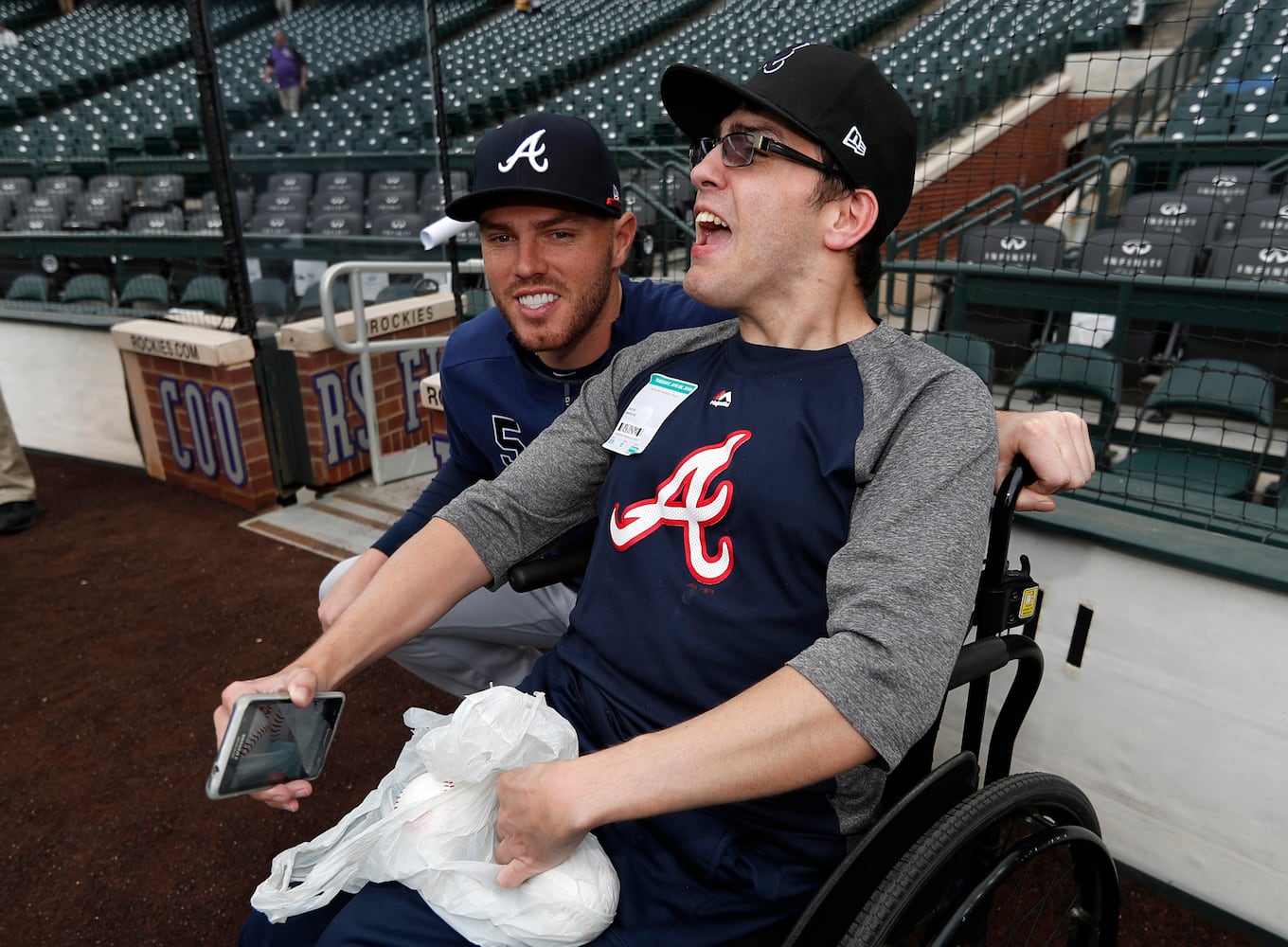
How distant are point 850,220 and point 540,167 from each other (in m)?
0.64

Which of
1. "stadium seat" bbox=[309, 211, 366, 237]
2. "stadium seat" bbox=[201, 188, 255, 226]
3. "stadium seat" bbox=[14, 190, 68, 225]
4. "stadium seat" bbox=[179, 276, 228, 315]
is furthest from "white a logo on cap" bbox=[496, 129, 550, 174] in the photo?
"stadium seat" bbox=[14, 190, 68, 225]

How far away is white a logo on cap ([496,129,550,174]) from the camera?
1.60 metres

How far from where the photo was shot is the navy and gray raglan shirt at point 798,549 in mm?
967

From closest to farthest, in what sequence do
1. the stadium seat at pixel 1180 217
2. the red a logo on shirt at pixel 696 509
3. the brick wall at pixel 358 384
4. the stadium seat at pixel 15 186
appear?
the red a logo on shirt at pixel 696 509 < the brick wall at pixel 358 384 < the stadium seat at pixel 1180 217 < the stadium seat at pixel 15 186

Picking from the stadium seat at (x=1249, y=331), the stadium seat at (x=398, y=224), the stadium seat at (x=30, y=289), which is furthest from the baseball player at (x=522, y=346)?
the stadium seat at (x=30, y=289)

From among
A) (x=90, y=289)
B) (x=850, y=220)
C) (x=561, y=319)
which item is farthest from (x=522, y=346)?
(x=90, y=289)

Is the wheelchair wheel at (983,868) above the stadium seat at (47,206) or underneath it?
underneath

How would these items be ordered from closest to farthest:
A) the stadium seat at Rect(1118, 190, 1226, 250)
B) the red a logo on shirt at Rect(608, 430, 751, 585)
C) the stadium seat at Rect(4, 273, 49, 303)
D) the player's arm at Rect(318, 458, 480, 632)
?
the red a logo on shirt at Rect(608, 430, 751, 585) → the player's arm at Rect(318, 458, 480, 632) → the stadium seat at Rect(1118, 190, 1226, 250) → the stadium seat at Rect(4, 273, 49, 303)

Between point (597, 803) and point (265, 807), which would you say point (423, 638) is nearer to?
point (265, 807)

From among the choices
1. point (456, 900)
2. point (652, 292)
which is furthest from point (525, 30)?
point (456, 900)

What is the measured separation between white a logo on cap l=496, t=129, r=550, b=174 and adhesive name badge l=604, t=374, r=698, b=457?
502mm

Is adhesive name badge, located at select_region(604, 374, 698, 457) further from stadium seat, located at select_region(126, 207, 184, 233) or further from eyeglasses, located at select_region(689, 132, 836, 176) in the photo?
stadium seat, located at select_region(126, 207, 184, 233)

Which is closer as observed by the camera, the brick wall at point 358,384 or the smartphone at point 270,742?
the smartphone at point 270,742

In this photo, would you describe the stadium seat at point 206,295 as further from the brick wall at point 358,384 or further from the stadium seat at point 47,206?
the stadium seat at point 47,206
